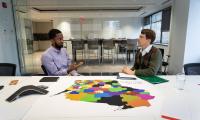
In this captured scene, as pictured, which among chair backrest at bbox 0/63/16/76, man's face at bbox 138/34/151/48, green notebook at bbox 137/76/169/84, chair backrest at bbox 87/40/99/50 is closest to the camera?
green notebook at bbox 137/76/169/84

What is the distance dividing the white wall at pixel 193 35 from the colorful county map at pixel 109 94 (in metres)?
3.15

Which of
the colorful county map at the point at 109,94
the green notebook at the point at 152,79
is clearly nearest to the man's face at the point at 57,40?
the colorful county map at the point at 109,94

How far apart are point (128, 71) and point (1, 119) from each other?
1.39 metres

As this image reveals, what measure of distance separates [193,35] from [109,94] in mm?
3509

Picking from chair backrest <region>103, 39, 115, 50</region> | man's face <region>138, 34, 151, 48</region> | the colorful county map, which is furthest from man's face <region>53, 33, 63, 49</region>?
chair backrest <region>103, 39, 115, 50</region>

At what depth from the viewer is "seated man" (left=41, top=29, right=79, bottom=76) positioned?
212cm

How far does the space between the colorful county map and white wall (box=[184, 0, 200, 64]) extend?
10.3 ft

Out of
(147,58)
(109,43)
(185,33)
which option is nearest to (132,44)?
(109,43)

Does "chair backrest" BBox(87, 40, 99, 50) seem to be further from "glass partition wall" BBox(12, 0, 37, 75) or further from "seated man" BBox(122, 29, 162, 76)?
"seated man" BBox(122, 29, 162, 76)

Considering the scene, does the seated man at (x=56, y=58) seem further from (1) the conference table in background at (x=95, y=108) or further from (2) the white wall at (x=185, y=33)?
(2) the white wall at (x=185, y=33)

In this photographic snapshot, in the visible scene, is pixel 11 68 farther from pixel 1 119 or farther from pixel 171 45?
pixel 171 45

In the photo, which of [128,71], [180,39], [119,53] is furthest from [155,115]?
[119,53]

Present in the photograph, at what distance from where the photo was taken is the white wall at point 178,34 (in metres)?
3.85

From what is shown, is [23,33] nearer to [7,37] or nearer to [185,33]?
[7,37]
